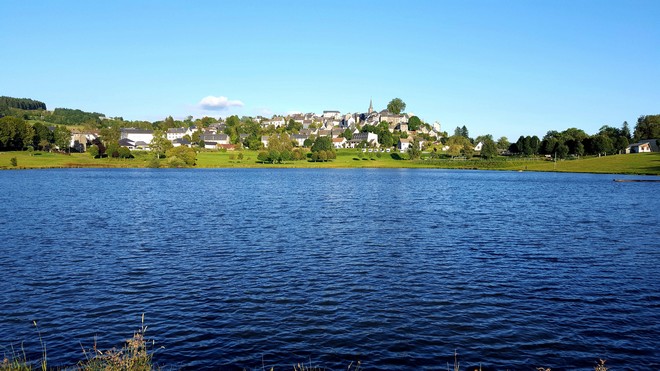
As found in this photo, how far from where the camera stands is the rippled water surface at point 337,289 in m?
19.6

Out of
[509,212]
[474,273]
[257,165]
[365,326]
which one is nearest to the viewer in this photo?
[365,326]

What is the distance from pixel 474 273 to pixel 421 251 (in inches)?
274

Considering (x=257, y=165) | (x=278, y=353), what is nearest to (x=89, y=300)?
(x=278, y=353)

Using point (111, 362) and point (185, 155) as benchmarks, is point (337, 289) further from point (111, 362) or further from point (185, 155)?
point (185, 155)

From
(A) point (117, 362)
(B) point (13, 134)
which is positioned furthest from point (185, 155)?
(A) point (117, 362)

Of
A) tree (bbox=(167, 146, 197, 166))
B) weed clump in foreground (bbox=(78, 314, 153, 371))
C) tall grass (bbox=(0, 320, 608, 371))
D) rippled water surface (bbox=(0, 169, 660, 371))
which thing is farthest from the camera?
tree (bbox=(167, 146, 197, 166))

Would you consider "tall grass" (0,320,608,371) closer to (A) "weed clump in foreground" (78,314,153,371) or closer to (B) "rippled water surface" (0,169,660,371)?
(A) "weed clump in foreground" (78,314,153,371)

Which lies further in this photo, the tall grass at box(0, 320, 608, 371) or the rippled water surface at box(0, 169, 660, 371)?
the rippled water surface at box(0, 169, 660, 371)

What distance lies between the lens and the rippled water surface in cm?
1958

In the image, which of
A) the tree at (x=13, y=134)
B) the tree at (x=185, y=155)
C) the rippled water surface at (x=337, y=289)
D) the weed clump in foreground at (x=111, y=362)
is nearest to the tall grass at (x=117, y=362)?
the weed clump in foreground at (x=111, y=362)

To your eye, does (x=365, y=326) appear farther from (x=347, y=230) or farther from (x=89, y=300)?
(x=347, y=230)

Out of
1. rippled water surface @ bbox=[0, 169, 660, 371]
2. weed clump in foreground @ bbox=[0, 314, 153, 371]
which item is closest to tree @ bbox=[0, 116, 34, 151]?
rippled water surface @ bbox=[0, 169, 660, 371]

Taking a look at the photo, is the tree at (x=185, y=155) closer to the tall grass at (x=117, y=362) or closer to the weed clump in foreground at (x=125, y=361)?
the tall grass at (x=117, y=362)

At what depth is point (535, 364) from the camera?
18406mm
